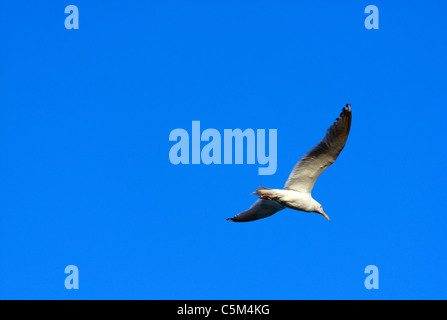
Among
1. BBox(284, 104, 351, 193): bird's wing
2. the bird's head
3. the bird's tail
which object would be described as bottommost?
the bird's head

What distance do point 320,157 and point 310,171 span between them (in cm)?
53

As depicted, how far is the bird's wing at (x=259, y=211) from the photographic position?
71.4 feet

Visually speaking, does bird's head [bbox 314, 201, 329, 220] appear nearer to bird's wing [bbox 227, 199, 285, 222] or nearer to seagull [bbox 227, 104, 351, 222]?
seagull [bbox 227, 104, 351, 222]

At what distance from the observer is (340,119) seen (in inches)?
753

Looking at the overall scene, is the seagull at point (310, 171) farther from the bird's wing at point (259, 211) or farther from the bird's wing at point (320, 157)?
the bird's wing at point (259, 211)

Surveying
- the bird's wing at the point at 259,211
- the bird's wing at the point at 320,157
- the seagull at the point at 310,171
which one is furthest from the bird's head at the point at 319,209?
the bird's wing at the point at 259,211

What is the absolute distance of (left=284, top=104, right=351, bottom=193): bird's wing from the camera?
19125mm

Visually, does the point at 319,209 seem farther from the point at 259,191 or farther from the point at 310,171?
the point at 259,191

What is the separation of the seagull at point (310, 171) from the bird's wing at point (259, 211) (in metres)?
0.63

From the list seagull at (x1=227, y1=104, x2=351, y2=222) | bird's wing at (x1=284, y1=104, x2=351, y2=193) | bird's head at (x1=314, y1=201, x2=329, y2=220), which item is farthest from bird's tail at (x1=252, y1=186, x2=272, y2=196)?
bird's head at (x1=314, y1=201, x2=329, y2=220)

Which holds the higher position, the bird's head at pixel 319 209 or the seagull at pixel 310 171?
the seagull at pixel 310 171
